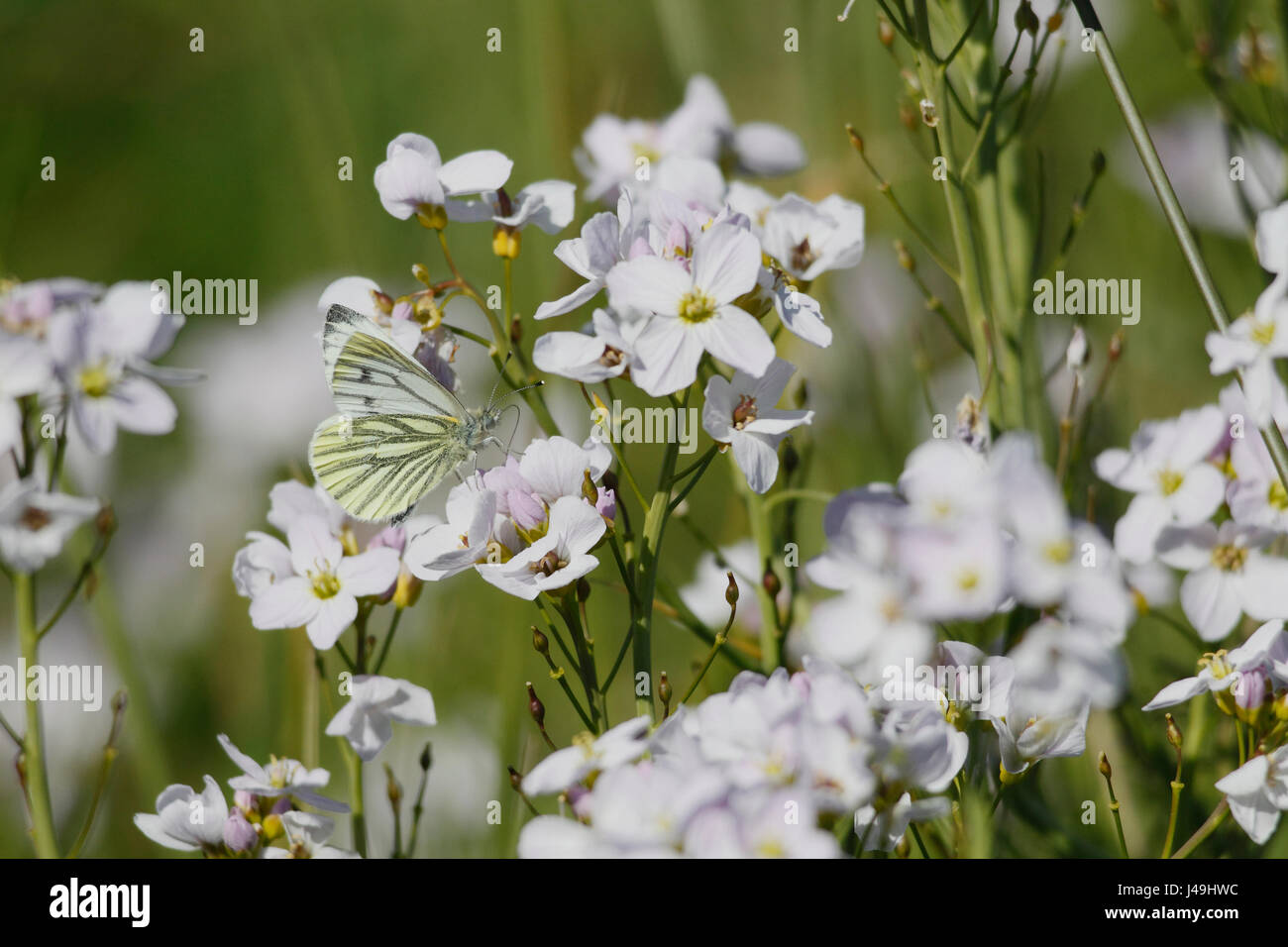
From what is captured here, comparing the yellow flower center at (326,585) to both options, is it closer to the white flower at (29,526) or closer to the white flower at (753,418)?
the white flower at (29,526)

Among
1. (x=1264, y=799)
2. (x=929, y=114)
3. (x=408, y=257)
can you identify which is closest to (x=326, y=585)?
(x=929, y=114)

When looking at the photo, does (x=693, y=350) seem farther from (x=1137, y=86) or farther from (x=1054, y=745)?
(x=1137, y=86)

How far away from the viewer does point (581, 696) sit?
1.62 metres

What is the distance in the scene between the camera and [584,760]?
61 centimetres

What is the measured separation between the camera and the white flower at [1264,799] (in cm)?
70

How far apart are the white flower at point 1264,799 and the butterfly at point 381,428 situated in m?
0.62

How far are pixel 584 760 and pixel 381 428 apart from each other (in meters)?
0.42

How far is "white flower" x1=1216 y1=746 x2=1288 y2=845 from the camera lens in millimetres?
704

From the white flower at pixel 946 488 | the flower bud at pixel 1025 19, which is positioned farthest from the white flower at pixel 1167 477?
the flower bud at pixel 1025 19

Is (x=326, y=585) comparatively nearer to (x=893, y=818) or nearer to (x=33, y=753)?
(x=33, y=753)

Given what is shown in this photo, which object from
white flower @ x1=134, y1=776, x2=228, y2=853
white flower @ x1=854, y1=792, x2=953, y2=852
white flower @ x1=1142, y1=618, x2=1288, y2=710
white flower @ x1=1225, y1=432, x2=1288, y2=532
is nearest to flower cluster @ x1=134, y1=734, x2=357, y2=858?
white flower @ x1=134, y1=776, x2=228, y2=853

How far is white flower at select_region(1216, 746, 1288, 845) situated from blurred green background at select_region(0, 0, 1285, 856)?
194mm
